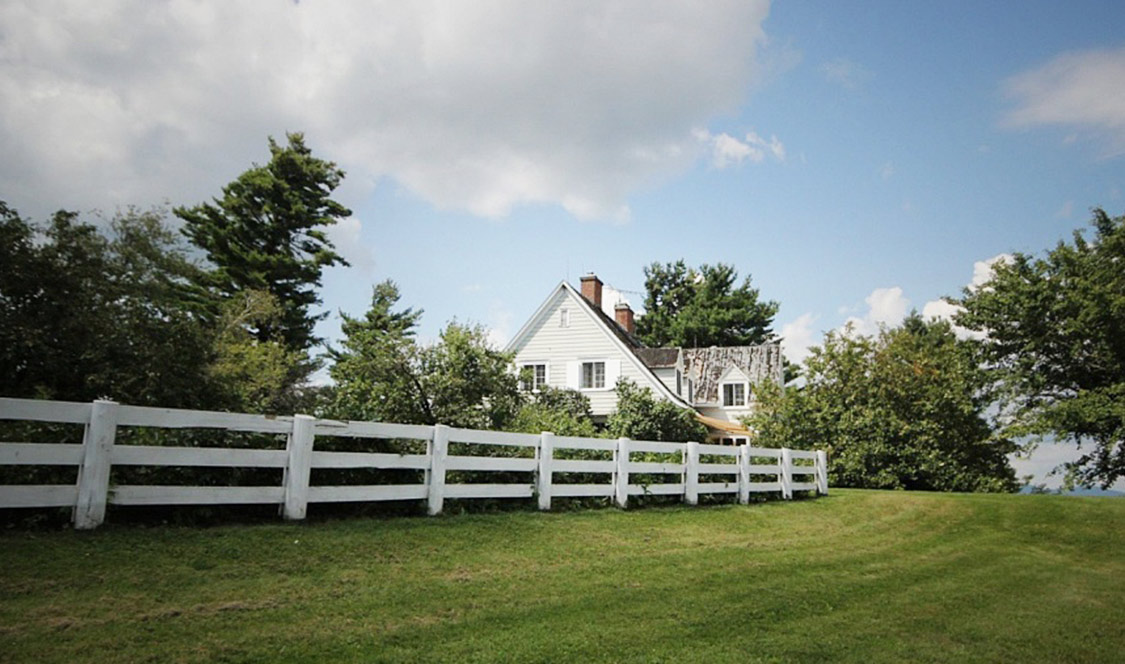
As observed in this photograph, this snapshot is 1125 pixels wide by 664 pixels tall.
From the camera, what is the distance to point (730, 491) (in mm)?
14094

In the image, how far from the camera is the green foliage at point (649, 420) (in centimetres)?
2556

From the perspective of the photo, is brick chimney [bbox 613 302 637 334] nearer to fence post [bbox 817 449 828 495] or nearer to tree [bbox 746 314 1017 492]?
tree [bbox 746 314 1017 492]

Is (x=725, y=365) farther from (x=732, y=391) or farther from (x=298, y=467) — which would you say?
(x=298, y=467)

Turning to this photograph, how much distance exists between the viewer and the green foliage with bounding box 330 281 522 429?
58.6 ft

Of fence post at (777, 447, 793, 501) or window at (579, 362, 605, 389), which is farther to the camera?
window at (579, 362, 605, 389)

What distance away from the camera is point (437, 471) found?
9023mm

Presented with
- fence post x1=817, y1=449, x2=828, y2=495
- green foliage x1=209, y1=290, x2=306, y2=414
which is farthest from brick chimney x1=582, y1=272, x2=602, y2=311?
fence post x1=817, y1=449, x2=828, y2=495

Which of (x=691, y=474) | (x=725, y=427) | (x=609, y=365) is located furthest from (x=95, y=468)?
(x=725, y=427)

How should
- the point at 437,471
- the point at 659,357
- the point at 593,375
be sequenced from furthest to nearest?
the point at 659,357, the point at 593,375, the point at 437,471

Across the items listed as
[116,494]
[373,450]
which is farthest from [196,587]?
[373,450]

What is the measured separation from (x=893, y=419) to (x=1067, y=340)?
748 centimetres

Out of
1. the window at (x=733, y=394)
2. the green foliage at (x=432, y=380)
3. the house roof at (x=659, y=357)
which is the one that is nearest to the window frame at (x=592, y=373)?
the house roof at (x=659, y=357)

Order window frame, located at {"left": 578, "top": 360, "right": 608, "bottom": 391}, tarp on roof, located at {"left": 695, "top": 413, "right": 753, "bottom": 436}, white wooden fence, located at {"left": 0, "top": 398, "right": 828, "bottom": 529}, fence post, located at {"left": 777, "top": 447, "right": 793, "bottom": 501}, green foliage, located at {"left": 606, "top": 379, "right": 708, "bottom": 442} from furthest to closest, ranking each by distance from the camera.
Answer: window frame, located at {"left": 578, "top": 360, "right": 608, "bottom": 391} → tarp on roof, located at {"left": 695, "top": 413, "right": 753, "bottom": 436} → green foliage, located at {"left": 606, "top": 379, "right": 708, "bottom": 442} → fence post, located at {"left": 777, "top": 447, "right": 793, "bottom": 501} → white wooden fence, located at {"left": 0, "top": 398, "right": 828, "bottom": 529}

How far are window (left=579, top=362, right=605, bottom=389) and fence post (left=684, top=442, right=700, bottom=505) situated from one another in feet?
59.8
